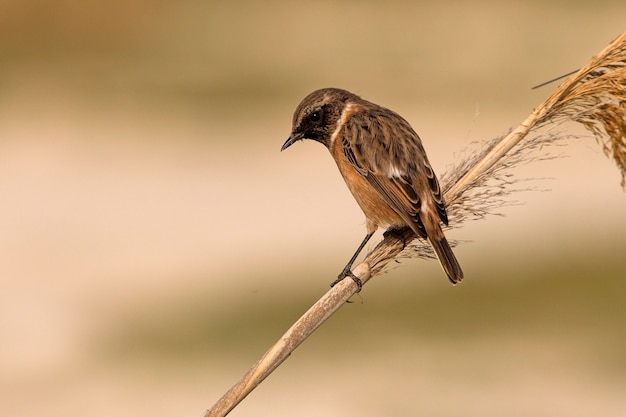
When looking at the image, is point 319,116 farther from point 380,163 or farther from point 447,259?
point 447,259

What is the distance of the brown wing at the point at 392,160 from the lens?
6.24 meters

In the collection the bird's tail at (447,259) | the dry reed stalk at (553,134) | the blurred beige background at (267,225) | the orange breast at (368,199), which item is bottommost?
the blurred beige background at (267,225)

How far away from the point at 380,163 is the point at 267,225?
28.5ft

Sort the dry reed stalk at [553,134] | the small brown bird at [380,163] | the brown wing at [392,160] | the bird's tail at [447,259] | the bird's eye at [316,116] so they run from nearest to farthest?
the dry reed stalk at [553,134] < the bird's tail at [447,259] < the small brown bird at [380,163] < the brown wing at [392,160] < the bird's eye at [316,116]

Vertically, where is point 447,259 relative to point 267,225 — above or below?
above

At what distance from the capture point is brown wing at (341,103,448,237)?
624cm

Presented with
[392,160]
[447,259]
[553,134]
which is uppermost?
[553,134]

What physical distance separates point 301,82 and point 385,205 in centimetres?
1386

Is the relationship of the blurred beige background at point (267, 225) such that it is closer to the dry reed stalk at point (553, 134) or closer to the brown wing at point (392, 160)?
the brown wing at point (392, 160)

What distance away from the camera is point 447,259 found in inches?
233

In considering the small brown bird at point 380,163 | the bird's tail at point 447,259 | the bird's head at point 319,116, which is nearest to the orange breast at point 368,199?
the small brown bird at point 380,163

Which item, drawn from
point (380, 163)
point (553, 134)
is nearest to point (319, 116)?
point (380, 163)

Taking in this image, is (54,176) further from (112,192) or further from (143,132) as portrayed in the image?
(143,132)

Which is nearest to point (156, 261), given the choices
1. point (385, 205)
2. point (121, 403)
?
point (121, 403)
